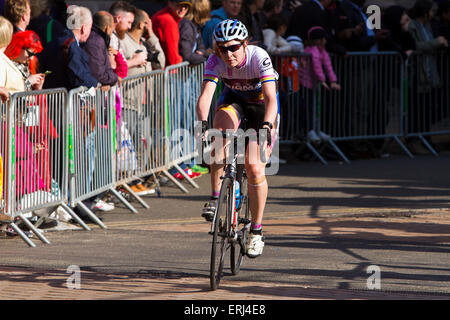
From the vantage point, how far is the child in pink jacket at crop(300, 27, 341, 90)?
47.8 ft

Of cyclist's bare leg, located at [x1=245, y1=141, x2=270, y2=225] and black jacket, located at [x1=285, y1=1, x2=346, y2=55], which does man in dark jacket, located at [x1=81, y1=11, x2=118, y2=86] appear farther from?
black jacket, located at [x1=285, y1=1, x2=346, y2=55]

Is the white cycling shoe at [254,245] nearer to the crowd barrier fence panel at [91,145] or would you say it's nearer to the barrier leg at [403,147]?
the crowd barrier fence panel at [91,145]

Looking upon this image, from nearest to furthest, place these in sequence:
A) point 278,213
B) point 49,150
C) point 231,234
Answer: point 231,234 → point 49,150 → point 278,213

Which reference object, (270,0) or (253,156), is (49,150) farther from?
(270,0)

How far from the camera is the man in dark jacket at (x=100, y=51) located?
10.9 meters

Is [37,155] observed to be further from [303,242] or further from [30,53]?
[303,242]

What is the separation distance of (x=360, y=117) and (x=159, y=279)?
8201 mm

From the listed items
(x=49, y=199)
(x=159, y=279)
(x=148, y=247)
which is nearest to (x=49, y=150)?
(x=49, y=199)

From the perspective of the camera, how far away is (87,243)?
Answer: 9.63 meters

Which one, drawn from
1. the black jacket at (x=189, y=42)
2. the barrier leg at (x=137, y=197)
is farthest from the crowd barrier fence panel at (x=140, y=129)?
the black jacket at (x=189, y=42)

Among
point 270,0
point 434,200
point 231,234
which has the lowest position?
point 434,200

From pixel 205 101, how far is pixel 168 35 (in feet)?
18.1

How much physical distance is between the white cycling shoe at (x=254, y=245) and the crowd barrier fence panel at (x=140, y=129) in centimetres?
369
